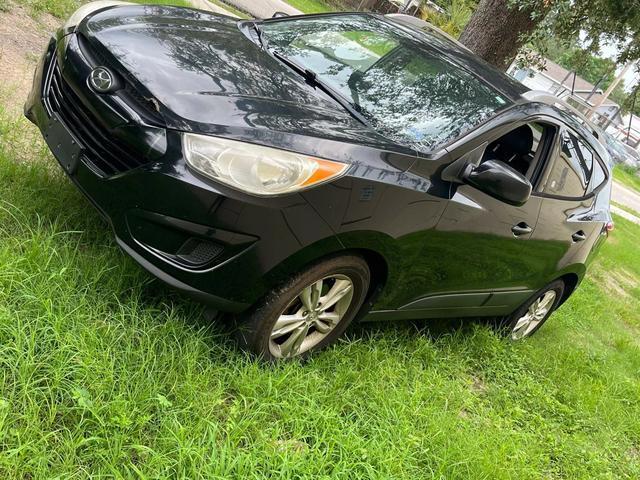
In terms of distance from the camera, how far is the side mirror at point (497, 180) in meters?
2.81

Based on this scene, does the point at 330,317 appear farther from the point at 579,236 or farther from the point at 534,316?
the point at 534,316

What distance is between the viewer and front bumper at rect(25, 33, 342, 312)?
2.24 m

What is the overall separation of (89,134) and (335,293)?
1.36 metres

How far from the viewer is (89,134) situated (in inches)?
99.0

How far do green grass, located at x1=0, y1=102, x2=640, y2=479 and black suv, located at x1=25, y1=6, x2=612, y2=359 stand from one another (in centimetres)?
29

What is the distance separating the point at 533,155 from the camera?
3.52 m

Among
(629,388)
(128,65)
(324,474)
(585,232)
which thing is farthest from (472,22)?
(324,474)

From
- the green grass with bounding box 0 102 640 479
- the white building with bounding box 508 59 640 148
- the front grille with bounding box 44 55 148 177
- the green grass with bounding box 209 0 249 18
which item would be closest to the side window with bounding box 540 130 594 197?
the green grass with bounding box 0 102 640 479

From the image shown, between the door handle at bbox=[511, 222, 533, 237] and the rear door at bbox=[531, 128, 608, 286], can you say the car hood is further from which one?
the rear door at bbox=[531, 128, 608, 286]

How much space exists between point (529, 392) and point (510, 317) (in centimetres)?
77

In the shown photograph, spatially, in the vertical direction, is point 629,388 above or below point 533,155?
below

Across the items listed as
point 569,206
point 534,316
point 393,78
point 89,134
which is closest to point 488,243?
point 569,206

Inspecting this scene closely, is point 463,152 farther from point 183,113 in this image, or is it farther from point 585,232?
point 585,232

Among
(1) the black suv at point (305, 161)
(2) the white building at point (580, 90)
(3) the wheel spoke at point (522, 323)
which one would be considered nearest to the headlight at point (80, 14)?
(1) the black suv at point (305, 161)
